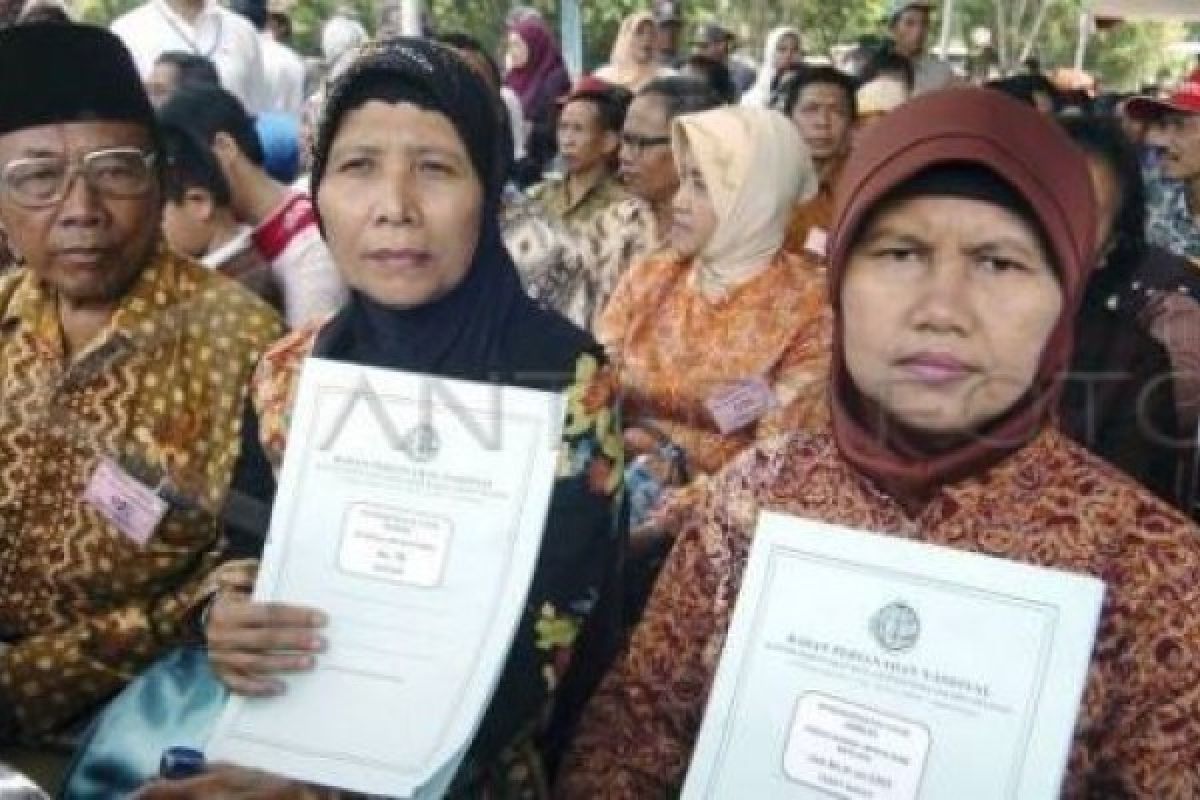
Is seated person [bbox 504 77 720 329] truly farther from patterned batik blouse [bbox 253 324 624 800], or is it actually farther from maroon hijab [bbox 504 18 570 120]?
maroon hijab [bbox 504 18 570 120]

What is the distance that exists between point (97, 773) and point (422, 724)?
2.15 feet

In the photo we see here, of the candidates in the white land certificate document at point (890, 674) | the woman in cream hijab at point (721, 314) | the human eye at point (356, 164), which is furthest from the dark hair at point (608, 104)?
the white land certificate document at point (890, 674)

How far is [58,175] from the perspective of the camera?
2.09 metres

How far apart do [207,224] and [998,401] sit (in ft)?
7.87

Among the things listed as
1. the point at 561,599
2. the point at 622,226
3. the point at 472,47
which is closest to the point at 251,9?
the point at 472,47

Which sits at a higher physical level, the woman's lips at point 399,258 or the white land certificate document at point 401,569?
the woman's lips at point 399,258

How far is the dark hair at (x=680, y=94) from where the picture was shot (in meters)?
4.46

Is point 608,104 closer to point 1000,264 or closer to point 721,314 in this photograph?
point 721,314

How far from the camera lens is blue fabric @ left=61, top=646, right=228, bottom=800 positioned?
187 centimetres

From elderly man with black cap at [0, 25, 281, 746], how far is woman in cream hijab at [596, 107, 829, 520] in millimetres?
1040

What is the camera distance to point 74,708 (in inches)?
83.7

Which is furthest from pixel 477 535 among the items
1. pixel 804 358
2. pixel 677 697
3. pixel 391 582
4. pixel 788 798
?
pixel 804 358

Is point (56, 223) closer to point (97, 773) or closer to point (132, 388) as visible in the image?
point (132, 388)

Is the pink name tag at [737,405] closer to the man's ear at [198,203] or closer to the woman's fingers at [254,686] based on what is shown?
the man's ear at [198,203]
